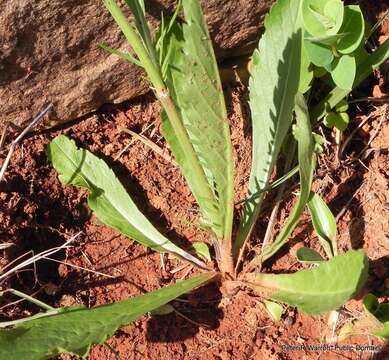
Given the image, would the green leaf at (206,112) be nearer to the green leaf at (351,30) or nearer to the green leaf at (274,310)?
the green leaf at (274,310)

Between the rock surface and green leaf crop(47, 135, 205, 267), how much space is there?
0.12 meters

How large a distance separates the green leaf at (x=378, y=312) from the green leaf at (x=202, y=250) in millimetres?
439

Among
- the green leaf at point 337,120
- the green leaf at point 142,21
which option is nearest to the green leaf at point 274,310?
the green leaf at point 337,120

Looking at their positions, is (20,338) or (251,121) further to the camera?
(251,121)

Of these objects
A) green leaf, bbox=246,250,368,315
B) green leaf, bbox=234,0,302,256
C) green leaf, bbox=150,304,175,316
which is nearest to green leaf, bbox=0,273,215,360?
green leaf, bbox=150,304,175,316

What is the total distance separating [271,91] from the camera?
1.75 meters

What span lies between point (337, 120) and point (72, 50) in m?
0.76

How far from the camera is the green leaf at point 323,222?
171 cm

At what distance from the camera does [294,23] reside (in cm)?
167

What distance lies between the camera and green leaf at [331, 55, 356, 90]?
166 cm

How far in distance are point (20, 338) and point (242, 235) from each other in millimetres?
676

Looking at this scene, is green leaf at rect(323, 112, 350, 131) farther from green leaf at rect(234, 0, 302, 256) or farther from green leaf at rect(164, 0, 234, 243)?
green leaf at rect(164, 0, 234, 243)

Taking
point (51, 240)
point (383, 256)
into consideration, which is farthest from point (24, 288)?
point (383, 256)

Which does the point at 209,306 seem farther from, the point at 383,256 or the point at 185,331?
the point at 383,256
